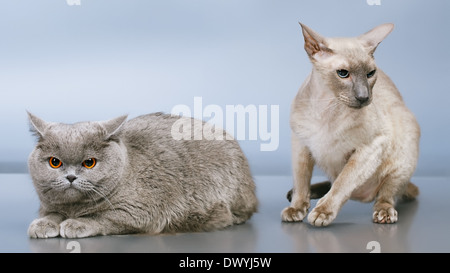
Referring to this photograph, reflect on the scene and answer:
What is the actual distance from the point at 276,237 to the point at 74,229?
832mm

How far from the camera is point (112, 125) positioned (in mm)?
2918

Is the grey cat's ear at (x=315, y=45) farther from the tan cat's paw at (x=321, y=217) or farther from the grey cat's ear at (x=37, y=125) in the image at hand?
the grey cat's ear at (x=37, y=125)

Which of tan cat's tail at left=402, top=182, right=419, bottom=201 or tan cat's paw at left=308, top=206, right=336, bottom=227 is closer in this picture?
tan cat's paw at left=308, top=206, right=336, bottom=227

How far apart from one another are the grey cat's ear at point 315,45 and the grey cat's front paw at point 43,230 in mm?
1312

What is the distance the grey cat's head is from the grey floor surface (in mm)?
172

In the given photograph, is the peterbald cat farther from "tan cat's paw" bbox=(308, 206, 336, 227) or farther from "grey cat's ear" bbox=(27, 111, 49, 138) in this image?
"grey cat's ear" bbox=(27, 111, 49, 138)

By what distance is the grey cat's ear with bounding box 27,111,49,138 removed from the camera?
9.42ft

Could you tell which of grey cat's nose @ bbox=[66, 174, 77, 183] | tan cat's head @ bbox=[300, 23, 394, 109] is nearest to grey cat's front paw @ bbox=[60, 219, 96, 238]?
grey cat's nose @ bbox=[66, 174, 77, 183]

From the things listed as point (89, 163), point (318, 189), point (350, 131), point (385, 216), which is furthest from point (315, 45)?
point (89, 163)

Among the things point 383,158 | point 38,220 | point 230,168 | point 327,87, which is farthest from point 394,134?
point 38,220

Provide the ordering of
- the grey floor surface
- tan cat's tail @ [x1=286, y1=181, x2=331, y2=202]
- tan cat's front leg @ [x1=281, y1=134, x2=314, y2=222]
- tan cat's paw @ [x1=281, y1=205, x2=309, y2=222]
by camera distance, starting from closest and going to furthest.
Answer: the grey floor surface → tan cat's paw @ [x1=281, y1=205, x2=309, y2=222] → tan cat's front leg @ [x1=281, y1=134, x2=314, y2=222] → tan cat's tail @ [x1=286, y1=181, x2=331, y2=202]

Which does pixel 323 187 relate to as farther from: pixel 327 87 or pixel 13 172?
pixel 13 172

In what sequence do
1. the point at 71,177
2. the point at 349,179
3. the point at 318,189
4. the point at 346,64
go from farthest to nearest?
1. the point at 318,189
2. the point at 349,179
3. the point at 346,64
4. the point at 71,177

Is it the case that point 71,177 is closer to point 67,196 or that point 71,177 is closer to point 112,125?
point 67,196
